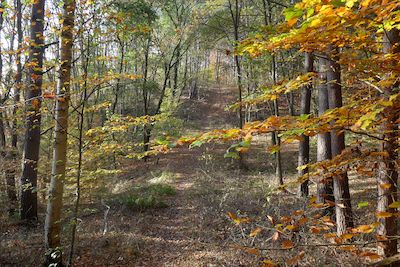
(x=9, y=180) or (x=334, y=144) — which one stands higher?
(x=334, y=144)

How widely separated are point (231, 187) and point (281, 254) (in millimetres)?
7230

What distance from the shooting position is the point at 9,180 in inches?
401

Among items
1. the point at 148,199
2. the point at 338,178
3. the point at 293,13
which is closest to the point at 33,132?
the point at 148,199

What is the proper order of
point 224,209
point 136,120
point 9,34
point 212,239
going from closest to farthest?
point 136,120
point 212,239
point 224,209
point 9,34

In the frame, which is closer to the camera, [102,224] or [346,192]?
[346,192]

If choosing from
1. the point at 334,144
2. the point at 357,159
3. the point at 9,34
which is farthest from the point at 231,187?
the point at 9,34

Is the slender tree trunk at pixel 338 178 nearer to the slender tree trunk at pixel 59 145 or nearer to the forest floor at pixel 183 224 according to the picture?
the forest floor at pixel 183 224

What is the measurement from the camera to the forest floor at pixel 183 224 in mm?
6672

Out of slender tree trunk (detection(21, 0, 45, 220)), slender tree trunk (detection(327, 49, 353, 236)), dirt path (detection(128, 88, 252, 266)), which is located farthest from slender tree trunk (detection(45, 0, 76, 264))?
slender tree trunk (detection(327, 49, 353, 236))

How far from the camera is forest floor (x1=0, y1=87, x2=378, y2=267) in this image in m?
6.67

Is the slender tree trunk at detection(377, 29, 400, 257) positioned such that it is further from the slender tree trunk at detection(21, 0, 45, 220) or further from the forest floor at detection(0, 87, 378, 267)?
the slender tree trunk at detection(21, 0, 45, 220)

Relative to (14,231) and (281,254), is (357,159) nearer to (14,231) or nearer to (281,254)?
(281,254)

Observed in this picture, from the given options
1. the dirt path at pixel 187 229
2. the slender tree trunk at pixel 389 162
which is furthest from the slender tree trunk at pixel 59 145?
the slender tree trunk at pixel 389 162

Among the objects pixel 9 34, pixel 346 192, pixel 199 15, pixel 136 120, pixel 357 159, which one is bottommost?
pixel 346 192
